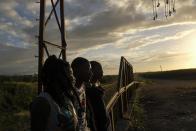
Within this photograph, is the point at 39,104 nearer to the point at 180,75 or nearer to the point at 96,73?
the point at 96,73

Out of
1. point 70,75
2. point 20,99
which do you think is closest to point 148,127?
point 70,75

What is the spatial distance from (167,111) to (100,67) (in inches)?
495

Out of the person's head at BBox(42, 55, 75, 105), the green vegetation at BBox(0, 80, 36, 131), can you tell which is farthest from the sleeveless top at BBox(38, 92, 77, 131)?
the green vegetation at BBox(0, 80, 36, 131)

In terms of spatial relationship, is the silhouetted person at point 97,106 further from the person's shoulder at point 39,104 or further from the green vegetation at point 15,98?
the green vegetation at point 15,98

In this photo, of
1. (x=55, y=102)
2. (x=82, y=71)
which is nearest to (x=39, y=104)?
(x=55, y=102)

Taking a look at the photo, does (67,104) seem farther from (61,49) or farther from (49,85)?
A: (61,49)

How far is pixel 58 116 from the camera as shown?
12.8 feet

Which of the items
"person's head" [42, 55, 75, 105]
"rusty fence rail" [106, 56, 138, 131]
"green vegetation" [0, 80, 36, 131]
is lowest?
"green vegetation" [0, 80, 36, 131]

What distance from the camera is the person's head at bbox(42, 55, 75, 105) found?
405cm

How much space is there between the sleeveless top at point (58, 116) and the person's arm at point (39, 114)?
0.06 m

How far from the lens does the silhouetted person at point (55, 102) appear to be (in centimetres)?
374

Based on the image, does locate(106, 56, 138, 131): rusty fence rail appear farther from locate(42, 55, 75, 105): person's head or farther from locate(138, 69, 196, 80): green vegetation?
locate(138, 69, 196, 80): green vegetation

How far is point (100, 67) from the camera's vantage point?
6.19 m

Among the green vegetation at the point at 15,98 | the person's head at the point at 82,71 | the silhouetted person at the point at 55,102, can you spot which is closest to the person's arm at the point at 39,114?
the silhouetted person at the point at 55,102
